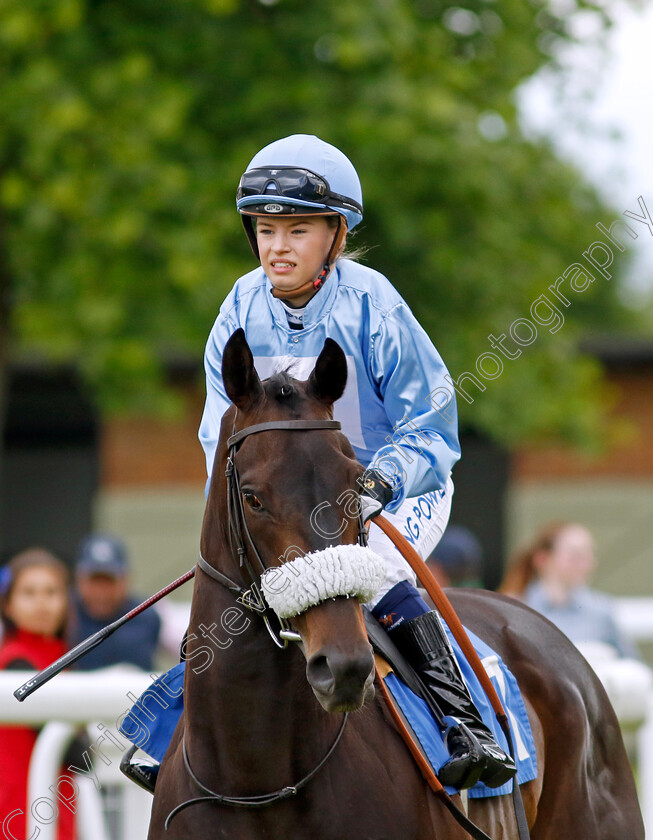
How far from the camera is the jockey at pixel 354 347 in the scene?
337 cm

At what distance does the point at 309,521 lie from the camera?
8.89ft

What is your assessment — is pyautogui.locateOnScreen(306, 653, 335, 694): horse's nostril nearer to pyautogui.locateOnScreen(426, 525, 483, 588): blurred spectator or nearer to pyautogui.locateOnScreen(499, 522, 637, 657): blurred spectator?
pyautogui.locateOnScreen(499, 522, 637, 657): blurred spectator

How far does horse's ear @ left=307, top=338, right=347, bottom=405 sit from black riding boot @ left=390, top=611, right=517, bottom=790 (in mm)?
763

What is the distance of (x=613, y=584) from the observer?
51.3ft

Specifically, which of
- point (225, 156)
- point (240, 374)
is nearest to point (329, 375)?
point (240, 374)

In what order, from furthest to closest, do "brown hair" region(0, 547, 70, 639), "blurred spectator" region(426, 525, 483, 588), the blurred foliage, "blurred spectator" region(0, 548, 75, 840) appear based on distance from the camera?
the blurred foliage < "blurred spectator" region(426, 525, 483, 588) < "brown hair" region(0, 547, 70, 639) < "blurred spectator" region(0, 548, 75, 840)

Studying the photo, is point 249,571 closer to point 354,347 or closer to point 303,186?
point 354,347

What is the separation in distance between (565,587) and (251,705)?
4819 millimetres

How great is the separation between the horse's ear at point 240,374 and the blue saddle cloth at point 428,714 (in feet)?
3.03

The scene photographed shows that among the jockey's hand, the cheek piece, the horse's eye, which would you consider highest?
the cheek piece

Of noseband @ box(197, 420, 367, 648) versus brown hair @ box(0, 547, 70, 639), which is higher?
brown hair @ box(0, 547, 70, 639)

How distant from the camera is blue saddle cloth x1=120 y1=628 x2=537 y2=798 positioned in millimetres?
3270

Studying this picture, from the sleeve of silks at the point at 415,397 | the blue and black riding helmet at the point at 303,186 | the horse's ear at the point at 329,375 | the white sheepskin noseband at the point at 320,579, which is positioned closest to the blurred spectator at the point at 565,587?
the sleeve of silks at the point at 415,397

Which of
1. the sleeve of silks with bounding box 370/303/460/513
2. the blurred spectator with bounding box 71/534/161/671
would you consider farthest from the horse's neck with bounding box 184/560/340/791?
the blurred spectator with bounding box 71/534/161/671
